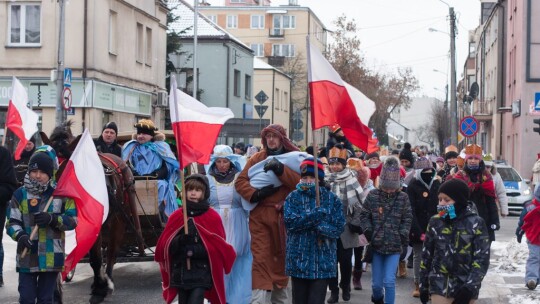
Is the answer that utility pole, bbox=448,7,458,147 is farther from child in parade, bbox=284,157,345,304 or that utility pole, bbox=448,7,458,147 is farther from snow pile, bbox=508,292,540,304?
child in parade, bbox=284,157,345,304

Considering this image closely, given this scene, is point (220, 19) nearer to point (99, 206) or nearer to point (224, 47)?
point (224, 47)

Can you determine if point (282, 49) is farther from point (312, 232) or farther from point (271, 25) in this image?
point (312, 232)

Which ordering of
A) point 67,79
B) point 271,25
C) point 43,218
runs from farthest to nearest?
point 271,25 → point 67,79 → point 43,218

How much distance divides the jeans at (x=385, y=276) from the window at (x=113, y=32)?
73.7 feet

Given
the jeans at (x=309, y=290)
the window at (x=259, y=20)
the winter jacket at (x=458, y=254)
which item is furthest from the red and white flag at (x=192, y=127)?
the window at (x=259, y=20)

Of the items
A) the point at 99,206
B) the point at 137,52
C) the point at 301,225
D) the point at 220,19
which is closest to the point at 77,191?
the point at 99,206

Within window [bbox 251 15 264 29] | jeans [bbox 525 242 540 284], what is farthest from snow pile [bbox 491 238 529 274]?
window [bbox 251 15 264 29]

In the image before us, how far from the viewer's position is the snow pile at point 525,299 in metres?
11.7

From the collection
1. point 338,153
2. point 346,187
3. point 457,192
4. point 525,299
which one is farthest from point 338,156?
point 457,192

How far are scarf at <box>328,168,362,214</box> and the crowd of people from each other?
0.01 meters

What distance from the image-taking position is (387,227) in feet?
32.6

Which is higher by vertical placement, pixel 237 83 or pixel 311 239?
pixel 237 83

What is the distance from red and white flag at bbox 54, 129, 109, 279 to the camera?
8469mm

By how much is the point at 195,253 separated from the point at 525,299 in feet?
17.9
